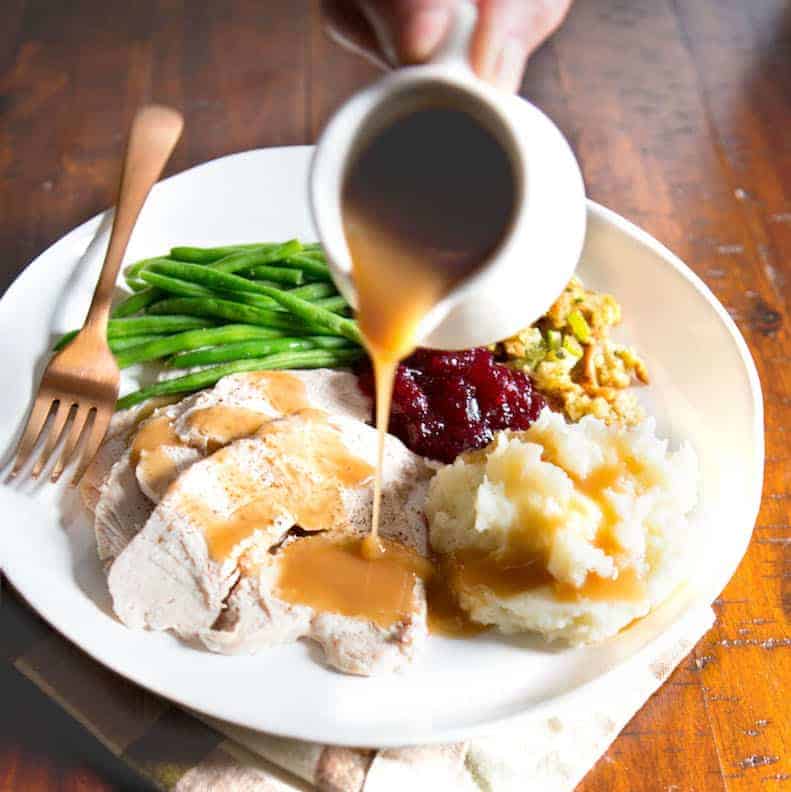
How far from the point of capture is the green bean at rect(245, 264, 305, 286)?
11.2 feet

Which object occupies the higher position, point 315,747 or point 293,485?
point 293,485


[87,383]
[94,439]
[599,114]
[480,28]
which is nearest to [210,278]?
[87,383]

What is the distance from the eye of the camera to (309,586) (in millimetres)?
2607

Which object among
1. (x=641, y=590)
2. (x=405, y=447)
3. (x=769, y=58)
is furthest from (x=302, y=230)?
(x=769, y=58)

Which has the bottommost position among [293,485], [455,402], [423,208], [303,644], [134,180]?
[303,644]

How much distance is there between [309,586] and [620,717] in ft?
3.06

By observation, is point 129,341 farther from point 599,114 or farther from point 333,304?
point 599,114

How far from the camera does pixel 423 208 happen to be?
2115 mm

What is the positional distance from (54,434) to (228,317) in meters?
0.70

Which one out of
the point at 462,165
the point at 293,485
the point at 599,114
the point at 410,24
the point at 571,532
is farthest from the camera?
the point at 599,114

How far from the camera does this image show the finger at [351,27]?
6.76 feet

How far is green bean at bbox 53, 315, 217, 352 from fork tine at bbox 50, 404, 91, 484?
0.34 m

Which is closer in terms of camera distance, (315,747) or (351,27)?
(351,27)

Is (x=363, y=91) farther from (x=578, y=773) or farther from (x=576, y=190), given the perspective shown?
(x=578, y=773)
